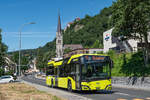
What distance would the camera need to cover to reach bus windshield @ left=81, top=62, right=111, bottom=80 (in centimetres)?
1764

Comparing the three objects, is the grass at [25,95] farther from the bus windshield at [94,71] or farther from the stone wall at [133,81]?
the stone wall at [133,81]

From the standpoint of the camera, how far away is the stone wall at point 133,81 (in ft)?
80.8

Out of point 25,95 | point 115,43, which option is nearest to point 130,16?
point 25,95

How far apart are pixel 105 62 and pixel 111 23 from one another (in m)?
13.2

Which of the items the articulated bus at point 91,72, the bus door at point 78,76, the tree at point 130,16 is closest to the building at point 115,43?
the tree at point 130,16

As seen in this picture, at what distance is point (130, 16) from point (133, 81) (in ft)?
22.7

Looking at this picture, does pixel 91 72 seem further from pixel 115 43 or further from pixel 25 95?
pixel 115 43

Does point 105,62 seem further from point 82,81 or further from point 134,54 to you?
point 134,54

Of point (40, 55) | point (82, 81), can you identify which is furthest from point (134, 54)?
point (40, 55)

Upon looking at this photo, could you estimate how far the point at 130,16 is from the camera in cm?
2544

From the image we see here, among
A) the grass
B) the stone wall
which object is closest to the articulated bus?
the grass

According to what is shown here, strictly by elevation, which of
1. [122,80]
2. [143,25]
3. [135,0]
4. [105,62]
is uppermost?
[135,0]

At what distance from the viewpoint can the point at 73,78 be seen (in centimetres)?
1898

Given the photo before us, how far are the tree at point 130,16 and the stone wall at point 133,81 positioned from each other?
5.12m
